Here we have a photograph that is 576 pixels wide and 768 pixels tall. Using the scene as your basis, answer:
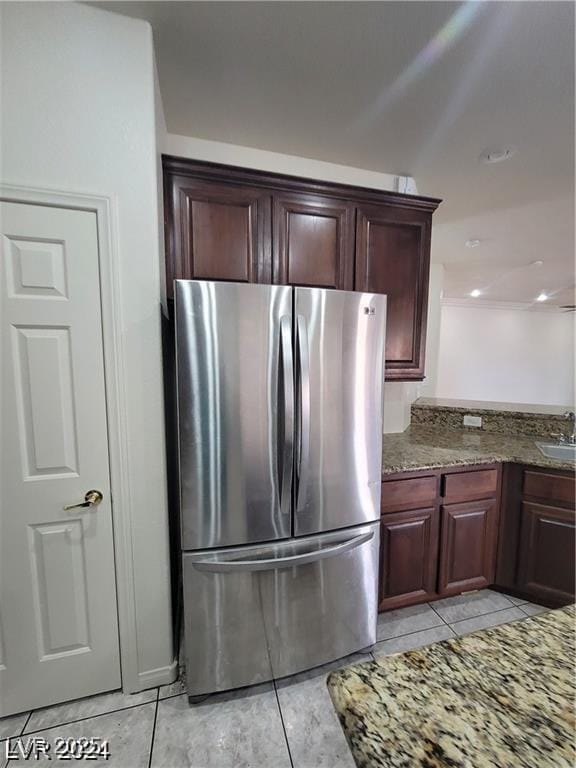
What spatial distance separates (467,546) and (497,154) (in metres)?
2.44

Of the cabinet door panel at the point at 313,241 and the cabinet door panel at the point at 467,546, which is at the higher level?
the cabinet door panel at the point at 313,241

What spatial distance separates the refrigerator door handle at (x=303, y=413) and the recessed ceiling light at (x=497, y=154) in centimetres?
174

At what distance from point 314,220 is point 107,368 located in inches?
52.0

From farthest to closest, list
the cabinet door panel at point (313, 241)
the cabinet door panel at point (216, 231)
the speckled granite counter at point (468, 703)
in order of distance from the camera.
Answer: the cabinet door panel at point (313, 241) → the cabinet door panel at point (216, 231) → the speckled granite counter at point (468, 703)

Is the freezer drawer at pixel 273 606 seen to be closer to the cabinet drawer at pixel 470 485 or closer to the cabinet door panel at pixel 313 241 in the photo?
the cabinet drawer at pixel 470 485

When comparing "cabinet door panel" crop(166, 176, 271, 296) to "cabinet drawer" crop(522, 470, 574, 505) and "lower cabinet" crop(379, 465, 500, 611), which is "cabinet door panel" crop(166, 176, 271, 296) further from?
"cabinet drawer" crop(522, 470, 574, 505)

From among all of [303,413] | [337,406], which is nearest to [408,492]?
[337,406]

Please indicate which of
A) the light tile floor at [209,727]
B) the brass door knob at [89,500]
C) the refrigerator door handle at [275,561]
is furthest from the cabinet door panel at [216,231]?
the light tile floor at [209,727]

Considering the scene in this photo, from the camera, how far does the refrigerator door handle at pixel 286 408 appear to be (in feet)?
4.51

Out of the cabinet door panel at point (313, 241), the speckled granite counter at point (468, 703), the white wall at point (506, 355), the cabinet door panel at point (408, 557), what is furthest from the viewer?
the white wall at point (506, 355)

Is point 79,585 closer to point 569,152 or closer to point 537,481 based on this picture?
point 537,481

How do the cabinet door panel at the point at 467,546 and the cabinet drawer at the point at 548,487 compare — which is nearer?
the cabinet drawer at the point at 548,487

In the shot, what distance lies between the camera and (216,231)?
1709 mm

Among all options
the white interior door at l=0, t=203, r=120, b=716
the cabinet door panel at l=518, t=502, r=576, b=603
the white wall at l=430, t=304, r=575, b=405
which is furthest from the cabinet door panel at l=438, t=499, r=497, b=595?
the white wall at l=430, t=304, r=575, b=405
